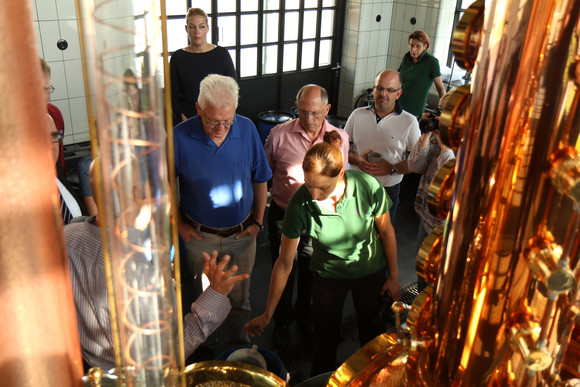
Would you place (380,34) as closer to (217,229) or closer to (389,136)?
(389,136)

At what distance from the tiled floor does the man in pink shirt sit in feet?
0.24

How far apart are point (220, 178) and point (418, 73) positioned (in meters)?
2.88

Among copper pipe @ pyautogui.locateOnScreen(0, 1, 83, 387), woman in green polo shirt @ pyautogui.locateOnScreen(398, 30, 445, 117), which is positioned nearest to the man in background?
woman in green polo shirt @ pyautogui.locateOnScreen(398, 30, 445, 117)

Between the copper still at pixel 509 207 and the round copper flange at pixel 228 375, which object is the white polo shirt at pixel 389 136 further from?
the copper still at pixel 509 207

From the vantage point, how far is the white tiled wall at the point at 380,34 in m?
5.82

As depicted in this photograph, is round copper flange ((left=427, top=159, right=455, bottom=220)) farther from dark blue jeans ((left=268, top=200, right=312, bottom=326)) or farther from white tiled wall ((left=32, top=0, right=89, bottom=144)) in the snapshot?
white tiled wall ((left=32, top=0, right=89, bottom=144))

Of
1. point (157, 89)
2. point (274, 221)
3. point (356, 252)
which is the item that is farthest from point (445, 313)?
point (274, 221)

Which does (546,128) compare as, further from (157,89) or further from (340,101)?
(340,101)

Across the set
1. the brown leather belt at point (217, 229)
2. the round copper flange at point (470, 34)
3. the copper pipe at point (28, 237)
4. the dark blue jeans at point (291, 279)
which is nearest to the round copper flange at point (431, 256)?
the round copper flange at point (470, 34)

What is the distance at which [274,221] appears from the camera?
2963mm

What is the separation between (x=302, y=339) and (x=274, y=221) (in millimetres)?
663

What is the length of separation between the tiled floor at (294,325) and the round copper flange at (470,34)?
247cm

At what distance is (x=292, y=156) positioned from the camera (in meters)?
2.82

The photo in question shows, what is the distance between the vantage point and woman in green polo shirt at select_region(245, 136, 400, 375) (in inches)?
81.6
